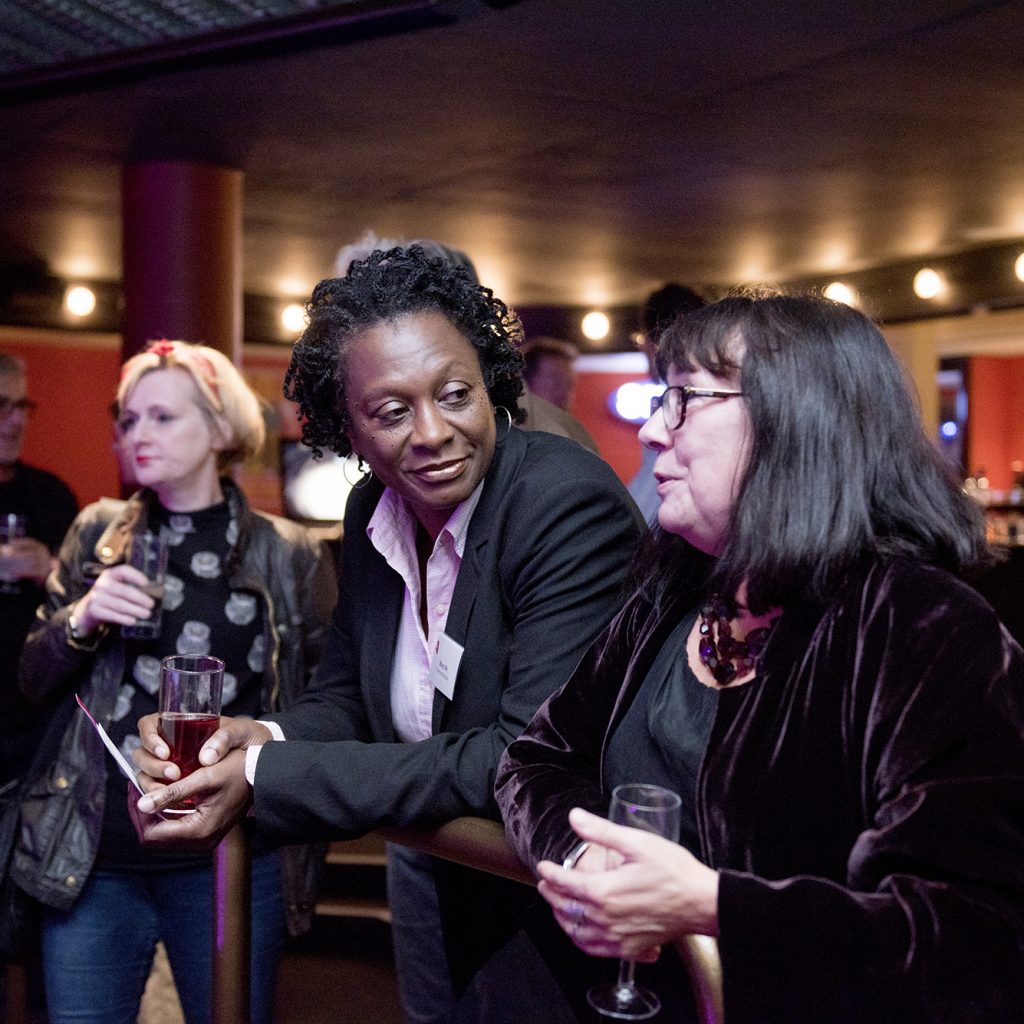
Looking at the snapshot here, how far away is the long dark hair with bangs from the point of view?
1.28 m

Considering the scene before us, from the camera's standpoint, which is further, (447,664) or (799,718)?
(447,664)

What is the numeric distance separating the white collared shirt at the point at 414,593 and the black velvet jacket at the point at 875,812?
1.99 ft

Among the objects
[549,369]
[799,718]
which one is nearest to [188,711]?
[799,718]

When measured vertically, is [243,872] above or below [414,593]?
below

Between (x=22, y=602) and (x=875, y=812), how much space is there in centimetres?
292

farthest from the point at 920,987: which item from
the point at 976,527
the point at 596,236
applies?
the point at 596,236

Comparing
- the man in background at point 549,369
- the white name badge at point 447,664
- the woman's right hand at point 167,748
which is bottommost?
the woman's right hand at point 167,748

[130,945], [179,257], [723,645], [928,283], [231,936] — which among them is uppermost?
[928,283]

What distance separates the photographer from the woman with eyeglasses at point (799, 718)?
111cm

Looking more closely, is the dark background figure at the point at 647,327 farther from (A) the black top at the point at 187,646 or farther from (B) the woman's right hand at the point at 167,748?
Answer: (B) the woman's right hand at the point at 167,748

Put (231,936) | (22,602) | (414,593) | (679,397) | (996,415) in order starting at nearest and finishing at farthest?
(679,397) → (231,936) → (414,593) → (22,602) → (996,415)

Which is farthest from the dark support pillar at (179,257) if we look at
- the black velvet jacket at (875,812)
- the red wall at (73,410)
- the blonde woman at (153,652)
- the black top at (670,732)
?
the red wall at (73,410)

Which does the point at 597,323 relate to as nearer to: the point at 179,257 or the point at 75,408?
the point at 75,408

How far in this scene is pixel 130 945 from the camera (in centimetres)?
230
